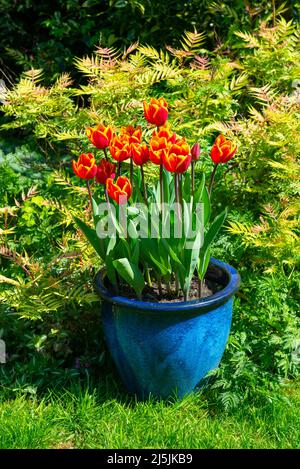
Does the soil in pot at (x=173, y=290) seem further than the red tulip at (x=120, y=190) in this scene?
Yes

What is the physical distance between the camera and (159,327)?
277 cm

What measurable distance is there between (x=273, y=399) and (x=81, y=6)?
355 centimetres

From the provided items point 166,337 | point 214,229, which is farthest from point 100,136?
point 166,337

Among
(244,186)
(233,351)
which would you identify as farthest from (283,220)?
(233,351)

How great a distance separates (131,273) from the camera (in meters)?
2.80

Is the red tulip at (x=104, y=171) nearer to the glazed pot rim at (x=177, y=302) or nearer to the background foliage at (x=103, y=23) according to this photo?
the glazed pot rim at (x=177, y=302)

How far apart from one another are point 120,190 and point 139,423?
1023 millimetres

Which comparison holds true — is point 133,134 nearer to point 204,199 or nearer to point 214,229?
point 204,199

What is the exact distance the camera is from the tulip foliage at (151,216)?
2.72 metres

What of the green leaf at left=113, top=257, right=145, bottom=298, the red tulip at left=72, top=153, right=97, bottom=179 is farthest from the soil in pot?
the red tulip at left=72, top=153, right=97, bottom=179

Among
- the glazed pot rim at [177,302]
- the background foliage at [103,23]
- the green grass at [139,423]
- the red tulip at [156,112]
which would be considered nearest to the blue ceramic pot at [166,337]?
the glazed pot rim at [177,302]

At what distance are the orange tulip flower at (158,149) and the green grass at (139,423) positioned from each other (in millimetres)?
1111

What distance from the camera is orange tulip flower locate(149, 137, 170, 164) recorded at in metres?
2.61

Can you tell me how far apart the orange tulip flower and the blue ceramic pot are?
0.61 meters
